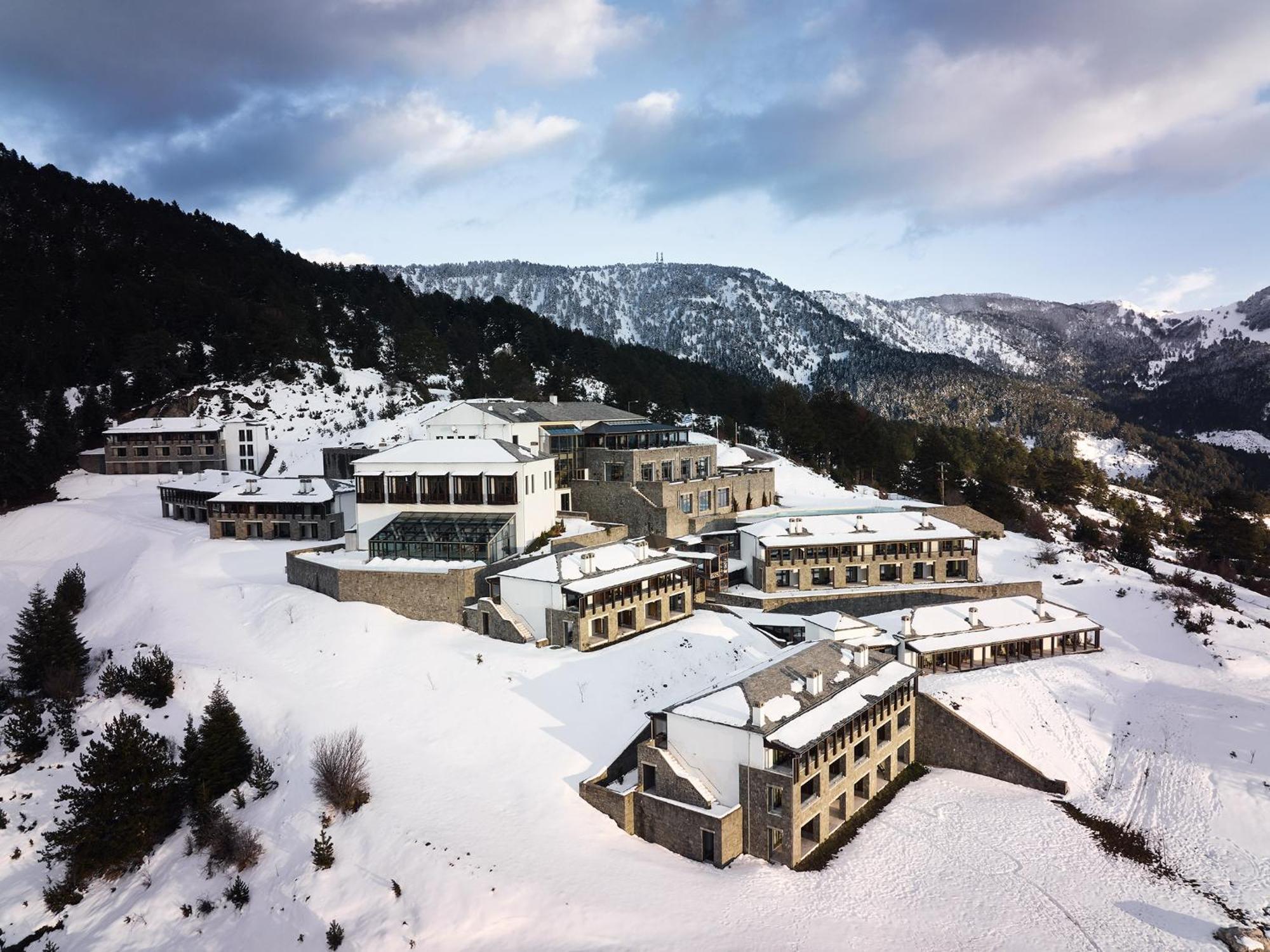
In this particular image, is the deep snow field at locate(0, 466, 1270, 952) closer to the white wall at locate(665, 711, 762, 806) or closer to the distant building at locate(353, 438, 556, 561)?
the white wall at locate(665, 711, 762, 806)

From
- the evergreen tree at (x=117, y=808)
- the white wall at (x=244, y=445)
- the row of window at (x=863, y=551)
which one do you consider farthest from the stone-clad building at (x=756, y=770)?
the white wall at (x=244, y=445)

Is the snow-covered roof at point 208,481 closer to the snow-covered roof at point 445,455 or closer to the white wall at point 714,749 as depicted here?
the snow-covered roof at point 445,455

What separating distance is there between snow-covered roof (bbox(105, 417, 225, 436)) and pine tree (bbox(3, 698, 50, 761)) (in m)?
42.7

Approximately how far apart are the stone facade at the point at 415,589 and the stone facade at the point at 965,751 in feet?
72.3

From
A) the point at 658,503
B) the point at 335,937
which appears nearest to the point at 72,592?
the point at 335,937

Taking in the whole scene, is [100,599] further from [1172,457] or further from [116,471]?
[1172,457]

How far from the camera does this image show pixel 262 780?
27469mm

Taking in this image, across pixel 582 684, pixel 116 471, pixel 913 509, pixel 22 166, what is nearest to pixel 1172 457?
pixel 913 509

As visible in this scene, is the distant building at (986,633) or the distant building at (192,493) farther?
the distant building at (192,493)

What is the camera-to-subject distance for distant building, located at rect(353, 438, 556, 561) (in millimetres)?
40969

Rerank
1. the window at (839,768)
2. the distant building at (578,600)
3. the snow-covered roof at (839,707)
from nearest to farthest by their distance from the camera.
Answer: the snow-covered roof at (839,707) < the window at (839,768) < the distant building at (578,600)

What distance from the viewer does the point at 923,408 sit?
633 feet

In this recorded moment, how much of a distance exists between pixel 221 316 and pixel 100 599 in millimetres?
58164

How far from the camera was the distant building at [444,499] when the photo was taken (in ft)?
134
